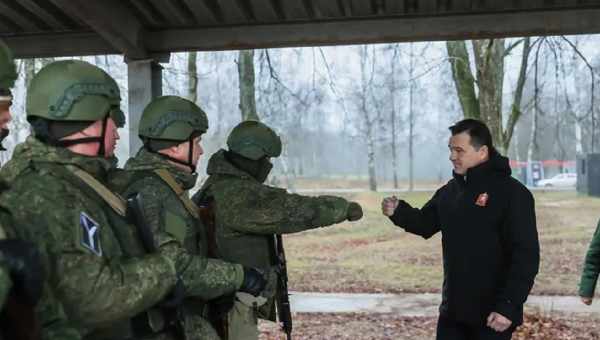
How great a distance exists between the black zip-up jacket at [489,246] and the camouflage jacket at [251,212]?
81 cm

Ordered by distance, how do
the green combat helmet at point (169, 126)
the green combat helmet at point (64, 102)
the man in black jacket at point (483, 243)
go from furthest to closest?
the man in black jacket at point (483, 243)
the green combat helmet at point (169, 126)
the green combat helmet at point (64, 102)

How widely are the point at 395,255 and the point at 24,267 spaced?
13503 mm

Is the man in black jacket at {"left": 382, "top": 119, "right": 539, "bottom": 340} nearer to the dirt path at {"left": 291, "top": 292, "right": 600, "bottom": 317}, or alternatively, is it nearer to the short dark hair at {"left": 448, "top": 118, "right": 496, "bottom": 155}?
the short dark hair at {"left": 448, "top": 118, "right": 496, "bottom": 155}

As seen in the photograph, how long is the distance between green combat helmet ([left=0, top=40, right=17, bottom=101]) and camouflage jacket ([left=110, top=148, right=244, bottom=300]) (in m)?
0.67

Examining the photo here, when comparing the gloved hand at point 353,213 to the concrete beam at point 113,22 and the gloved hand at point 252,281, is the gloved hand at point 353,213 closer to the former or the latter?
the gloved hand at point 252,281

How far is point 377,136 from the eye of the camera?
3578 centimetres

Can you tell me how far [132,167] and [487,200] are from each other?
1890 mm

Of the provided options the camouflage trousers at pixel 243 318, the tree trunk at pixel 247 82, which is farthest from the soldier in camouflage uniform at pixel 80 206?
the tree trunk at pixel 247 82

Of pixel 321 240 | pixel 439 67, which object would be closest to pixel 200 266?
pixel 439 67

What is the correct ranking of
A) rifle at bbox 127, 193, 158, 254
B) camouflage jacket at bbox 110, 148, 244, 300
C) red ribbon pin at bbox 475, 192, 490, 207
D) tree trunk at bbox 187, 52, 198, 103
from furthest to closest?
tree trunk at bbox 187, 52, 198, 103, red ribbon pin at bbox 475, 192, 490, 207, camouflage jacket at bbox 110, 148, 244, 300, rifle at bbox 127, 193, 158, 254

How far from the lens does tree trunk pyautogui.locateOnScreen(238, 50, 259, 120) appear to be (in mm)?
9453

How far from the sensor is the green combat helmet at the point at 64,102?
2.24 metres

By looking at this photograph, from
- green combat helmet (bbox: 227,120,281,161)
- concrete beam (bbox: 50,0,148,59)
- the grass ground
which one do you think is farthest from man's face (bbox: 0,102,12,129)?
the grass ground

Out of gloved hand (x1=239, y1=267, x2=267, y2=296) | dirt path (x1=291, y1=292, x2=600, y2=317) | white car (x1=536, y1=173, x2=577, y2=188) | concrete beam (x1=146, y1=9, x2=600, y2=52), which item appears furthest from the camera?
white car (x1=536, y1=173, x2=577, y2=188)
